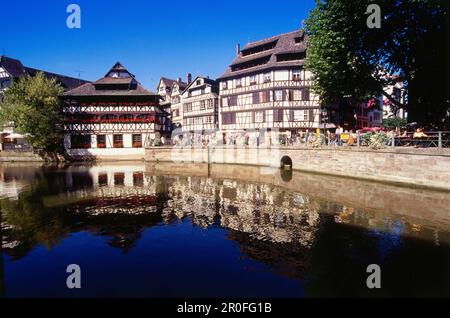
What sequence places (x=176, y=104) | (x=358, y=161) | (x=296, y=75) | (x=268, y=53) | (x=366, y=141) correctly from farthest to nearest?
1. (x=176, y=104)
2. (x=268, y=53)
3. (x=296, y=75)
4. (x=358, y=161)
5. (x=366, y=141)

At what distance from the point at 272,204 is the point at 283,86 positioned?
28255 mm

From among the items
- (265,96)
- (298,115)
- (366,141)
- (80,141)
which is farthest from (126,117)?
(366,141)

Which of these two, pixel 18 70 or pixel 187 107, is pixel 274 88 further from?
pixel 18 70

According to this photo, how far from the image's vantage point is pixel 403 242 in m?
10.8

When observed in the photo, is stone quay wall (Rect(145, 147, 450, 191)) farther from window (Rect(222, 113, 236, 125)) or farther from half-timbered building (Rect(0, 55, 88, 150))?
half-timbered building (Rect(0, 55, 88, 150))

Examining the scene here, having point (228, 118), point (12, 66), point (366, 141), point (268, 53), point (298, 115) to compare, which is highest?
point (12, 66)

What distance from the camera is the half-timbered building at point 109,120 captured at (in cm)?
4603

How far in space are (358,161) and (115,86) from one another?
125 ft

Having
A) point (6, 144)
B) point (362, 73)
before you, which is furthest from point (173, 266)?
point (6, 144)

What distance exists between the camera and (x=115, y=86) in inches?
1845

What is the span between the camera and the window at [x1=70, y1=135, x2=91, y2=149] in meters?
46.2

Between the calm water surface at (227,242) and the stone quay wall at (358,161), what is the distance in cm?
137

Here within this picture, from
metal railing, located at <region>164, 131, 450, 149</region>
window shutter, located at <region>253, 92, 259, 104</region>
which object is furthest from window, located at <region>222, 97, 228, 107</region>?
metal railing, located at <region>164, 131, 450, 149</region>

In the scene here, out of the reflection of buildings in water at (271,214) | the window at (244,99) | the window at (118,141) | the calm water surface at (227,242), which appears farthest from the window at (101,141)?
the reflection of buildings in water at (271,214)
